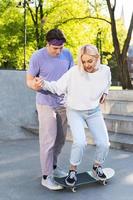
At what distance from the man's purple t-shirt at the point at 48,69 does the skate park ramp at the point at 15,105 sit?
13.2 feet

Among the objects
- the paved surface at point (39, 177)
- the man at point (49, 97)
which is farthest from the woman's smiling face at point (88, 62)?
the paved surface at point (39, 177)

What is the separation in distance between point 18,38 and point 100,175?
2945 cm

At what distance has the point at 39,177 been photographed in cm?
519

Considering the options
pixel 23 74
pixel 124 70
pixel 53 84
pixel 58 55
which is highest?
pixel 58 55

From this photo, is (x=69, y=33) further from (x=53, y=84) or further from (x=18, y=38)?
(x=53, y=84)

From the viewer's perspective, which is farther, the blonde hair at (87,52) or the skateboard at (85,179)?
the skateboard at (85,179)

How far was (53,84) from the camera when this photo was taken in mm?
4465

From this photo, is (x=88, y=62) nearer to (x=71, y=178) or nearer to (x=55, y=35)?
(x=55, y=35)

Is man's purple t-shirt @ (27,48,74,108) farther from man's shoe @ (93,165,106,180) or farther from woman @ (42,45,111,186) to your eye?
man's shoe @ (93,165,106,180)

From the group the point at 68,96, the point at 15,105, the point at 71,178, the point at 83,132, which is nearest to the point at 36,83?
the point at 68,96

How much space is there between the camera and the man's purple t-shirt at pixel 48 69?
4570 millimetres

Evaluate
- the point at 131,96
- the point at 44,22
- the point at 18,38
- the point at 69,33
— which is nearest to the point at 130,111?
the point at 131,96

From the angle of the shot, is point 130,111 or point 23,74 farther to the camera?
point 23,74

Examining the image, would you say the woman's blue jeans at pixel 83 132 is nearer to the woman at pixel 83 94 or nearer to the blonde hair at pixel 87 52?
the woman at pixel 83 94
